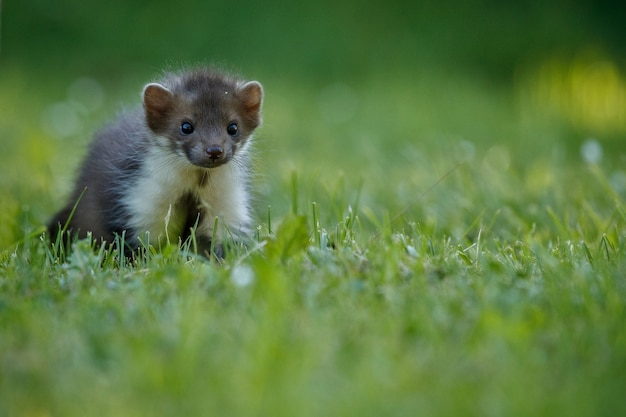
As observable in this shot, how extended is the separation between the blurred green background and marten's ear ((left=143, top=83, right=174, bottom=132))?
1.21 meters

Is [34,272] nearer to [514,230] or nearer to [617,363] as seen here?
[617,363]

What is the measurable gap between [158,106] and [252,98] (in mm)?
596

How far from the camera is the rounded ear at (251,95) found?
234 inches

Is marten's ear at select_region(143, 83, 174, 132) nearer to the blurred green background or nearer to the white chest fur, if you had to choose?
the white chest fur

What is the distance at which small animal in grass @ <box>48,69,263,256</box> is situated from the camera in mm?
5660

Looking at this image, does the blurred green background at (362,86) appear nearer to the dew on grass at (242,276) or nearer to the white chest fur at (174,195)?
the white chest fur at (174,195)

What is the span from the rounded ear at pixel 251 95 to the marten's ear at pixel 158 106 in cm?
46

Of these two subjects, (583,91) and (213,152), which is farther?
(583,91)

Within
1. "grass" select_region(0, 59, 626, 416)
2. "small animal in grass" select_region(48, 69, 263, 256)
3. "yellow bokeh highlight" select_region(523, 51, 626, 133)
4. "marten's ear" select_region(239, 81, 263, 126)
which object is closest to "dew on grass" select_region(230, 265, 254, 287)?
"grass" select_region(0, 59, 626, 416)

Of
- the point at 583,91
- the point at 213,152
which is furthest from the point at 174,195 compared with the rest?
the point at 583,91

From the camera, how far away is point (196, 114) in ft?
18.8

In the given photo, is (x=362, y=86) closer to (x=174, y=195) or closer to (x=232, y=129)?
(x=232, y=129)

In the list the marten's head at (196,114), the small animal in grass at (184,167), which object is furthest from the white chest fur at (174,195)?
the marten's head at (196,114)

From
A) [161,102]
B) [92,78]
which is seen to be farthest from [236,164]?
[92,78]
